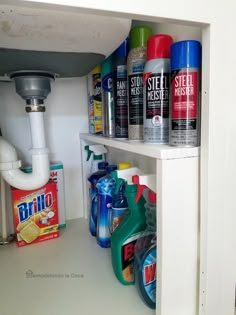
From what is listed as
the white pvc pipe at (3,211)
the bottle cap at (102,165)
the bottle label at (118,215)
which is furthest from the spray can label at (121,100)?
the white pvc pipe at (3,211)

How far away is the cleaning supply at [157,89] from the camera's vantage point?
0.48 meters

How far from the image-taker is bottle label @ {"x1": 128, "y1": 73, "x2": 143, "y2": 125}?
55 centimetres

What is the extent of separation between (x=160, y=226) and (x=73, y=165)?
668 millimetres

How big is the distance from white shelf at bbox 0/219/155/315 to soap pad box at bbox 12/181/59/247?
0.03 meters

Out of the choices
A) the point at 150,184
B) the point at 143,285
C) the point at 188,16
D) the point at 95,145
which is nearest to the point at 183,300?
the point at 143,285

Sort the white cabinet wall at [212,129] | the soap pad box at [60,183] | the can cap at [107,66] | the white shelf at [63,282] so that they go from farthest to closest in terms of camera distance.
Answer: the soap pad box at [60,183]
the can cap at [107,66]
the white shelf at [63,282]
the white cabinet wall at [212,129]

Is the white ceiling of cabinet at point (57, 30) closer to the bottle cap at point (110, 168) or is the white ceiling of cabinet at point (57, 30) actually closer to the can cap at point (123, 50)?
the can cap at point (123, 50)

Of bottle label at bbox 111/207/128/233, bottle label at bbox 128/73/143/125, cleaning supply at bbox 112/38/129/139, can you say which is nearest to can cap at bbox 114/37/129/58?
cleaning supply at bbox 112/38/129/139

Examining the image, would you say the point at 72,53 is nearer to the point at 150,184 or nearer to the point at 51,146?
the point at 150,184

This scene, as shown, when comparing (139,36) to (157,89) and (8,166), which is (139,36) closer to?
(157,89)

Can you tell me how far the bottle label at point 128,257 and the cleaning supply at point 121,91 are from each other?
0.27 m

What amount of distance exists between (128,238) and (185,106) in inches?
15.0

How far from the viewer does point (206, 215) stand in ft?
1.47

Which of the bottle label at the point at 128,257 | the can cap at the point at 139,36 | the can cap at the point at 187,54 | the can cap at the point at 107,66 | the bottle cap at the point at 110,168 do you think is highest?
the can cap at the point at 139,36
